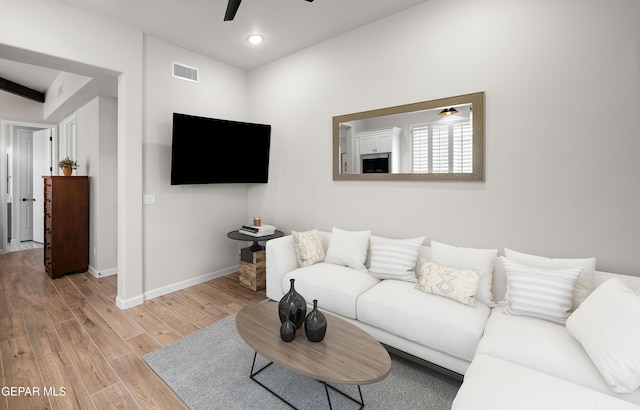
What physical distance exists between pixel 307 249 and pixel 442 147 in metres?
1.65

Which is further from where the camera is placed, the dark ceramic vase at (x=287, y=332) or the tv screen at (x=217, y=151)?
the tv screen at (x=217, y=151)

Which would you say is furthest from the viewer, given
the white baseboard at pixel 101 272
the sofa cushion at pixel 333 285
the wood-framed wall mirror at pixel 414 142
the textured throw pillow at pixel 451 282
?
the white baseboard at pixel 101 272

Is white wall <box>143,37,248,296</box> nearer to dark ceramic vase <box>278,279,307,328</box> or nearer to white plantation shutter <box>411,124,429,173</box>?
white plantation shutter <box>411,124,429,173</box>

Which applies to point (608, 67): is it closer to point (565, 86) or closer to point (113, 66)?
point (565, 86)

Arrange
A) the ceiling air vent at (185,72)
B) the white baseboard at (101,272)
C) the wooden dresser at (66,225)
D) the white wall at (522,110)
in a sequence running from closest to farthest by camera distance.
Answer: the white wall at (522,110)
the ceiling air vent at (185,72)
the wooden dresser at (66,225)
the white baseboard at (101,272)

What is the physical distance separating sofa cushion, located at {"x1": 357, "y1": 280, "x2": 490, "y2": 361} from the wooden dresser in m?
4.37

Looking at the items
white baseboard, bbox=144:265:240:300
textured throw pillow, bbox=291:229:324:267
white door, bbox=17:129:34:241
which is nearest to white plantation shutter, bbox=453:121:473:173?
textured throw pillow, bbox=291:229:324:267

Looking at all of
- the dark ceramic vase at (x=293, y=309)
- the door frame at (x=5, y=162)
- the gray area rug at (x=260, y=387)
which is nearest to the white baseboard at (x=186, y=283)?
the gray area rug at (x=260, y=387)

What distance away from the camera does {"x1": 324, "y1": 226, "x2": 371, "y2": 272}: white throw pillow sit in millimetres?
3020

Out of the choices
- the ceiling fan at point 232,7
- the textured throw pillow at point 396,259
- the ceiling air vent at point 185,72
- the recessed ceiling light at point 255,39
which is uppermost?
the recessed ceiling light at point 255,39

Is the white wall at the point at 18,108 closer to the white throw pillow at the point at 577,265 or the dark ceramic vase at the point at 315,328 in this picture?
the dark ceramic vase at the point at 315,328

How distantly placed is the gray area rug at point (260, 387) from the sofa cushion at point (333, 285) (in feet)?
1.85

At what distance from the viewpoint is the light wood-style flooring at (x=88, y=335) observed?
77.0 inches

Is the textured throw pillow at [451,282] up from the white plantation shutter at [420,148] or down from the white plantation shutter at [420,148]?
down
